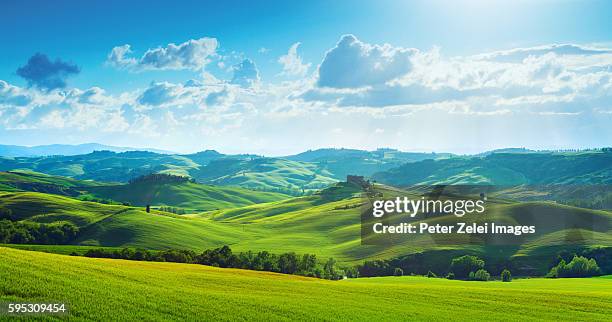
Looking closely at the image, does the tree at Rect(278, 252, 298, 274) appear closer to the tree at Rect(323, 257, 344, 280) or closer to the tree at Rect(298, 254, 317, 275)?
the tree at Rect(298, 254, 317, 275)

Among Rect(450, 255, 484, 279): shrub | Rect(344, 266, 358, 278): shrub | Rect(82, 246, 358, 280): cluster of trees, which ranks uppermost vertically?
Rect(82, 246, 358, 280): cluster of trees

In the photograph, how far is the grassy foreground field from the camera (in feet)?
133

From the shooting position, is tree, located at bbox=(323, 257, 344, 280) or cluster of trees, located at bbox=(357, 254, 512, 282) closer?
tree, located at bbox=(323, 257, 344, 280)

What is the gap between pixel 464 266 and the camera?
607 ft

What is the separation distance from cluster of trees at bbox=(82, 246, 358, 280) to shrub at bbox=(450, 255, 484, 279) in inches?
1517

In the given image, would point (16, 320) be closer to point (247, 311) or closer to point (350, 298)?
point (247, 311)

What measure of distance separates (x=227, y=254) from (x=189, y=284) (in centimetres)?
7416

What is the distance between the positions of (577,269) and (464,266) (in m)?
36.9

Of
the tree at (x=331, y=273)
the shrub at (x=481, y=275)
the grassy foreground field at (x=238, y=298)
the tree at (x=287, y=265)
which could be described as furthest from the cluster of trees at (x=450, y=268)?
the grassy foreground field at (x=238, y=298)

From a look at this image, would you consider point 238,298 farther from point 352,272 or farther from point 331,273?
point 352,272

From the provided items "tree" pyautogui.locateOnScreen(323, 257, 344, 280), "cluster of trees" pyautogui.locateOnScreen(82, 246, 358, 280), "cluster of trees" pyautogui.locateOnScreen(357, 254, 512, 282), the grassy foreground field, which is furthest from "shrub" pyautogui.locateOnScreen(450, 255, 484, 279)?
the grassy foreground field

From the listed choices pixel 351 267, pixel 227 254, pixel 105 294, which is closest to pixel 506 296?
pixel 105 294

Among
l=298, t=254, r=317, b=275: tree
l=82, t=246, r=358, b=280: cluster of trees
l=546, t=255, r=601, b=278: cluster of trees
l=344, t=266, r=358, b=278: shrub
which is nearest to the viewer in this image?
l=82, t=246, r=358, b=280: cluster of trees

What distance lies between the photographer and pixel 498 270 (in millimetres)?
190875
